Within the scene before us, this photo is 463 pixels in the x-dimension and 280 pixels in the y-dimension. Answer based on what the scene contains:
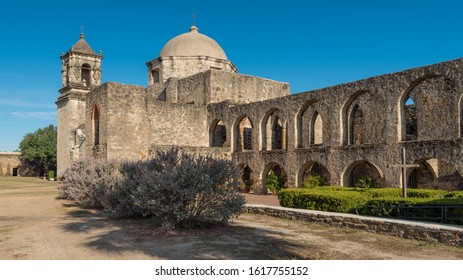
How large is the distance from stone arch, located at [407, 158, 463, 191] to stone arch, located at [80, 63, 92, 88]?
27.3 meters

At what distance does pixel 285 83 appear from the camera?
1241 inches

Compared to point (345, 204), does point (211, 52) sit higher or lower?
higher

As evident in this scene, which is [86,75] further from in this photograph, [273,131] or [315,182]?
[315,182]

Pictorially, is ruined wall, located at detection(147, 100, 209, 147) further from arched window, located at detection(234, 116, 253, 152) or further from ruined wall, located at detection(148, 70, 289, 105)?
arched window, located at detection(234, 116, 253, 152)

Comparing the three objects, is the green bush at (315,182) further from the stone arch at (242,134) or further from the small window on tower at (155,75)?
the small window on tower at (155,75)

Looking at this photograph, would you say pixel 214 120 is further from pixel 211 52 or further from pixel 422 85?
pixel 422 85

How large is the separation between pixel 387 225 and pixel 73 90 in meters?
30.4

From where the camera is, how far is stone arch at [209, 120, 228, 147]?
26.8 metres

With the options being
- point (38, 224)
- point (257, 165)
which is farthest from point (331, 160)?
point (38, 224)

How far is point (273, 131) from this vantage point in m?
25.2

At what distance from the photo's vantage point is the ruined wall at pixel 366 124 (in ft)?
52.4

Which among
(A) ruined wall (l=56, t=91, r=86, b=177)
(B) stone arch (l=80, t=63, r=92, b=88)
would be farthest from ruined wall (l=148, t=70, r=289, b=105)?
(B) stone arch (l=80, t=63, r=92, b=88)

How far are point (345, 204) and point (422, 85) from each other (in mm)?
15092

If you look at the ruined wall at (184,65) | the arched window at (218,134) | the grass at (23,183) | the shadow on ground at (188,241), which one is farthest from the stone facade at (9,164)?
the shadow on ground at (188,241)
